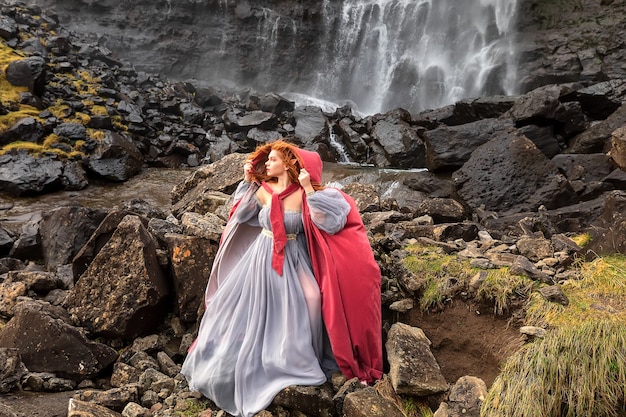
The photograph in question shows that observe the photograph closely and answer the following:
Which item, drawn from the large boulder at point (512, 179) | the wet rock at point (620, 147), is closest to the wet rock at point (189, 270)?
the wet rock at point (620, 147)

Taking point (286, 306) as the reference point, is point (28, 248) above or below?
below

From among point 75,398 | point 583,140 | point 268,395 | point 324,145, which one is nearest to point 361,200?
point 268,395

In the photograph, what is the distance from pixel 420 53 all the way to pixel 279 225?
23.1 m

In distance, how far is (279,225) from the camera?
368 cm

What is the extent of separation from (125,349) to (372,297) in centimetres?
239

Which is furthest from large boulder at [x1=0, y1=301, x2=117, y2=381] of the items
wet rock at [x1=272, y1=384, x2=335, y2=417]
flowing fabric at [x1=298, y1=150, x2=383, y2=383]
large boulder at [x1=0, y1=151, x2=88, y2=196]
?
large boulder at [x1=0, y1=151, x2=88, y2=196]

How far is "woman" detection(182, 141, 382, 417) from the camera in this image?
3.38m

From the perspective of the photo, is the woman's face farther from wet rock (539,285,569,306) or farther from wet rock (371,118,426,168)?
wet rock (371,118,426,168)

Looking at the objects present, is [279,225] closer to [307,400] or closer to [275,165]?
[275,165]

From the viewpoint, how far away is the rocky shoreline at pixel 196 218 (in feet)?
12.1

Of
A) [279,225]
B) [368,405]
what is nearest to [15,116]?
[279,225]

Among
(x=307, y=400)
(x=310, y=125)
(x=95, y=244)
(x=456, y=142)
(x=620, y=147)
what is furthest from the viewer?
(x=310, y=125)

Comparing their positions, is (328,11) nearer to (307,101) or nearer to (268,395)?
(307,101)

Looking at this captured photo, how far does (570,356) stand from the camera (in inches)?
109
